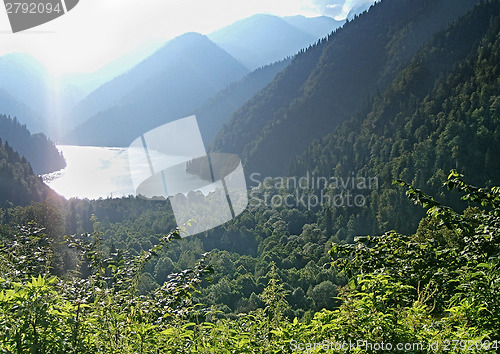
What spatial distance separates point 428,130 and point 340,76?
32.7 m

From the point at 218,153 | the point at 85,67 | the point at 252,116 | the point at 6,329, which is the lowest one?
the point at 218,153

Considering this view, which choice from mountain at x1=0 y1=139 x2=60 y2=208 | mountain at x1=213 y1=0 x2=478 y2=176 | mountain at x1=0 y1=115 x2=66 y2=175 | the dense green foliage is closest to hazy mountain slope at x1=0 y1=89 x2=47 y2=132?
mountain at x1=0 y1=115 x2=66 y2=175

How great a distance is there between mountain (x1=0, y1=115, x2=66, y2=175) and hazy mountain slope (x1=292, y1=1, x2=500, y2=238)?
64.5 metres

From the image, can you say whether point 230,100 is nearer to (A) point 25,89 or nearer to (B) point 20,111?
(B) point 20,111

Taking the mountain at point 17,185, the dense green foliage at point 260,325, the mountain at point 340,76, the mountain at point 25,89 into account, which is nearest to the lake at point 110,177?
the mountain at point 340,76

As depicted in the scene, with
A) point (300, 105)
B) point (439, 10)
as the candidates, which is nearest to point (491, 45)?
point (439, 10)

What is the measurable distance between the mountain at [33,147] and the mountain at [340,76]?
46525 mm

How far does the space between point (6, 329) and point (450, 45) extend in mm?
58535

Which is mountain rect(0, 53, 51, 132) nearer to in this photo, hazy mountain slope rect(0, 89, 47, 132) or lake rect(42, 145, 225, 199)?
hazy mountain slope rect(0, 89, 47, 132)

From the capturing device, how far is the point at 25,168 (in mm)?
48281

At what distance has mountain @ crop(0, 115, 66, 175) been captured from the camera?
314 ft

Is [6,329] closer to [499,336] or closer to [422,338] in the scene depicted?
[422,338]

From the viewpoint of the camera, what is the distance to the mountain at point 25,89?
518 ft

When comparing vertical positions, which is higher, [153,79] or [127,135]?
[153,79]
